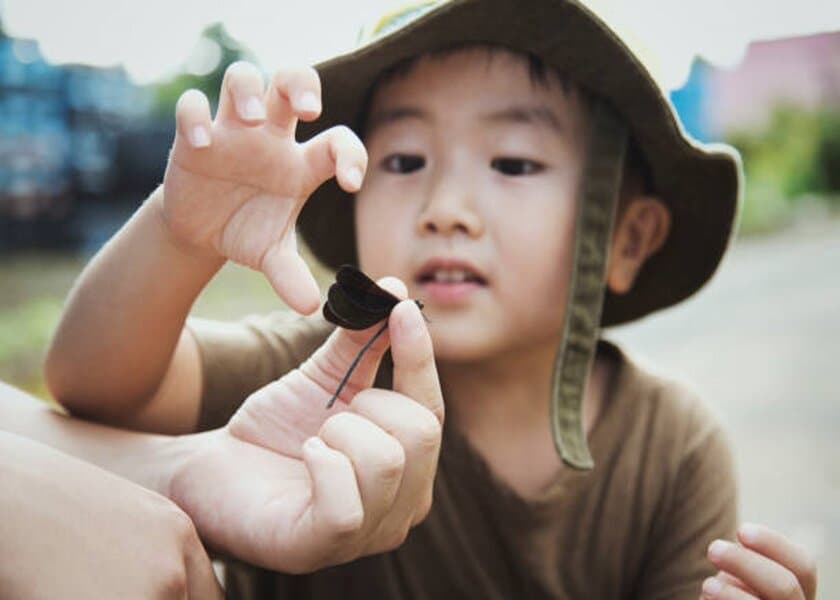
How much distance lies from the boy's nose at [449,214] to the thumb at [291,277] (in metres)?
0.34

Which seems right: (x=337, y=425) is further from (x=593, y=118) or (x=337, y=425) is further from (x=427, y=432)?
(x=593, y=118)

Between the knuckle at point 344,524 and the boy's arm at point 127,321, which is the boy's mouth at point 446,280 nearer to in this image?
the boy's arm at point 127,321

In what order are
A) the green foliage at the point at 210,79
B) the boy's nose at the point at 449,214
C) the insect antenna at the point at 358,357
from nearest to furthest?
the insect antenna at the point at 358,357, the boy's nose at the point at 449,214, the green foliage at the point at 210,79

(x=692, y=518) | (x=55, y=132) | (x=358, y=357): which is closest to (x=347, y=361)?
(x=358, y=357)

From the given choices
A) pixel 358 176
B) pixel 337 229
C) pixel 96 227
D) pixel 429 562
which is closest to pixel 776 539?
pixel 429 562

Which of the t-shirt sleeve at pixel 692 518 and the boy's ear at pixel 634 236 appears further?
the boy's ear at pixel 634 236

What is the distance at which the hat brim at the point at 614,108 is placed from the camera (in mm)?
1297

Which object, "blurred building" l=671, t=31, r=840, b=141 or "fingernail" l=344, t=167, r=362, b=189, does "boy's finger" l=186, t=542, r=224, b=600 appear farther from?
"blurred building" l=671, t=31, r=840, b=141

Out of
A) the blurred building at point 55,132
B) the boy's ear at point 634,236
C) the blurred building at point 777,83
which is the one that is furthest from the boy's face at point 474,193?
the blurred building at point 777,83

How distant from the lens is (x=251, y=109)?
3.12 ft

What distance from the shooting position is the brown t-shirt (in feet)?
4.82

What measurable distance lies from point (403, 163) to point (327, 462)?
621mm

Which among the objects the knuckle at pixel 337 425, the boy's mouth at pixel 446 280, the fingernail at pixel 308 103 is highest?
the fingernail at pixel 308 103

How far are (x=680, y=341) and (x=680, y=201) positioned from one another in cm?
295
